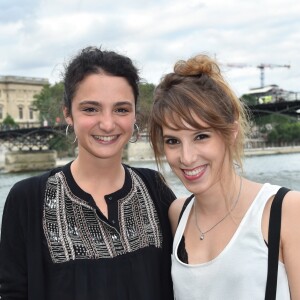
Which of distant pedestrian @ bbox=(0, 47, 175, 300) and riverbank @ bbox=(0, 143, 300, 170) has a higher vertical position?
distant pedestrian @ bbox=(0, 47, 175, 300)

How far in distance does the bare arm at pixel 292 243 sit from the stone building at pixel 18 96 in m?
79.0

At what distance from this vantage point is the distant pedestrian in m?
2.03

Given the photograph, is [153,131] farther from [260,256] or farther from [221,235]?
[260,256]

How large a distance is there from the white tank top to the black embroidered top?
21 cm

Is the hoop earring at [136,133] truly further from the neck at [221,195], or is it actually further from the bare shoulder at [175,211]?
the neck at [221,195]

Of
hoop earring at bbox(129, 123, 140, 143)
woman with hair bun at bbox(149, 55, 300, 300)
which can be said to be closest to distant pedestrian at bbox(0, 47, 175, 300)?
woman with hair bun at bbox(149, 55, 300, 300)

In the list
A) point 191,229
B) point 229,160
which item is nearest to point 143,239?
point 191,229

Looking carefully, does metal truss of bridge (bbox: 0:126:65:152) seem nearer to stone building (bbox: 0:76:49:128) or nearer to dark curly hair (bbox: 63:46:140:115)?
stone building (bbox: 0:76:49:128)

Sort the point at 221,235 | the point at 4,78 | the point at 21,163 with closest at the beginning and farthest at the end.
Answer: the point at 221,235
the point at 21,163
the point at 4,78

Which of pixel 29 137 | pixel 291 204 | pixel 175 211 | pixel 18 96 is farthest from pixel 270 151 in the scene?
pixel 291 204

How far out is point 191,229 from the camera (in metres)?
2.11

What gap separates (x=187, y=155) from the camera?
76.3 inches

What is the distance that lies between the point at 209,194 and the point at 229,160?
0.15m

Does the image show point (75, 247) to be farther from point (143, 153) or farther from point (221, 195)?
point (143, 153)
